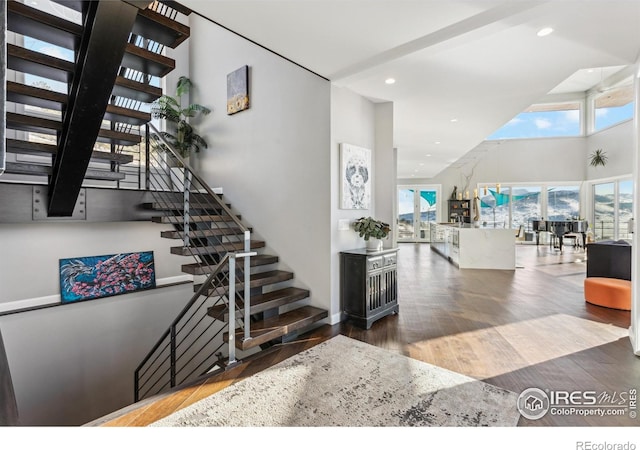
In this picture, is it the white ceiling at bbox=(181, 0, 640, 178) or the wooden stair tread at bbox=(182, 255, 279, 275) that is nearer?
→ the white ceiling at bbox=(181, 0, 640, 178)

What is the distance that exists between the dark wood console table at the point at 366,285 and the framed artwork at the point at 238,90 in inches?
113

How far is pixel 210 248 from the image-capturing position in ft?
12.9

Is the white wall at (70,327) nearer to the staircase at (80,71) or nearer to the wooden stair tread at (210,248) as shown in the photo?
the staircase at (80,71)

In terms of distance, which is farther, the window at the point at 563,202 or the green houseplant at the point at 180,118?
the window at the point at 563,202

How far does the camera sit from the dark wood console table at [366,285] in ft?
11.2

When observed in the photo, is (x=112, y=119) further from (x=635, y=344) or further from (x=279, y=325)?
(x=635, y=344)

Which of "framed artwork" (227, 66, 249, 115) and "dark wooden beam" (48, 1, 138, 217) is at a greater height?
"framed artwork" (227, 66, 249, 115)

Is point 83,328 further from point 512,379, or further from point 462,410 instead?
point 512,379

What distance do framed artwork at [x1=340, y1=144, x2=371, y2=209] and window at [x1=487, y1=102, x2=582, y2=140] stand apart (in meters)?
10.4

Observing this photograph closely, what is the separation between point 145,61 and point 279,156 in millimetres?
1842

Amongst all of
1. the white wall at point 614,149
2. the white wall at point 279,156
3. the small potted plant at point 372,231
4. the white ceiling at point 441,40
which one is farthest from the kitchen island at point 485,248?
the white wall at point 614,149

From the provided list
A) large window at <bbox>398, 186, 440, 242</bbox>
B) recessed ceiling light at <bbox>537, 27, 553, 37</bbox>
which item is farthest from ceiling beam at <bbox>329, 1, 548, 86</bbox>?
large window at <bbox>398, 186, 440, 242</bbox>

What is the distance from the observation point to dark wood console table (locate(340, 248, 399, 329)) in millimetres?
3414

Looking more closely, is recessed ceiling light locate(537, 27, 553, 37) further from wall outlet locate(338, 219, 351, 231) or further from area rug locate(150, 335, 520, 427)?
area rug locate(150, 335, 520, 427)
